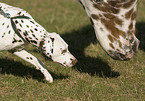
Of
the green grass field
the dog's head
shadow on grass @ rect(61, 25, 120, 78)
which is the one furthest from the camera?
shadow on grass @ rect(61, 25, 120, 78)

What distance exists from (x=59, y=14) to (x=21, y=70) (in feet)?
15.4

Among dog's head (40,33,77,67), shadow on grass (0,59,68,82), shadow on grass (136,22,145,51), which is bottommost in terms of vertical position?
shadow on grass (136,22,145,51)

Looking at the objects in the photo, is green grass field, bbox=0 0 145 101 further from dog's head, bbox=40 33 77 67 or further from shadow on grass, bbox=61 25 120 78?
dog's head, bbox=40 33 77 67

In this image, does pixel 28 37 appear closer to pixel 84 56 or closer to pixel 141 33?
pixel 84 56

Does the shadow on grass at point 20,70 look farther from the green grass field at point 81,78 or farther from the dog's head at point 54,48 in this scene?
the dog's head at point 54,48

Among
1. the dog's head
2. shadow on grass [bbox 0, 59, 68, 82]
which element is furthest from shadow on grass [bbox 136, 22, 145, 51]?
the dog's head

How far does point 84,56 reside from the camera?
5375mm

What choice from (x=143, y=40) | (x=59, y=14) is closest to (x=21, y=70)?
(x=143, y=40)

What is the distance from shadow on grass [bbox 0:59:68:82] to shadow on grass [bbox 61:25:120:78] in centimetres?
59

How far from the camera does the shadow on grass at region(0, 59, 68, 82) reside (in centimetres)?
431

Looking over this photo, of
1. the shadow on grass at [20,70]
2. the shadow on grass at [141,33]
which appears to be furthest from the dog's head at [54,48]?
the shadow on grass at [141,33]

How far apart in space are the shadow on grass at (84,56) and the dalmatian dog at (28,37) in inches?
42.5

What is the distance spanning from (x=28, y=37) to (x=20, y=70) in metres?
1.43

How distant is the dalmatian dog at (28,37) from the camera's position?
330 centimetres
